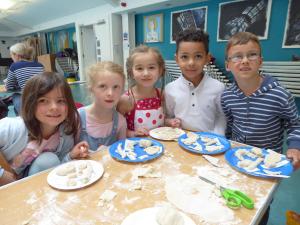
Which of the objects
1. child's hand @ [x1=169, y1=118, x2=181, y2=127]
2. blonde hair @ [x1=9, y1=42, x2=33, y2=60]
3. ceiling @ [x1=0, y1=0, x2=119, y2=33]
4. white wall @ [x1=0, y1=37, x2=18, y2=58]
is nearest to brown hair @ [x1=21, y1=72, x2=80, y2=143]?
child's hand @ [x1=169, y1=118, x2=181, y2=127]

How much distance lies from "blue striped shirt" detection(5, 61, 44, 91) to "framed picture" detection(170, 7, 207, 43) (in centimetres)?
304

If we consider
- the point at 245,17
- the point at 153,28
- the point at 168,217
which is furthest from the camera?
the point at 153,28

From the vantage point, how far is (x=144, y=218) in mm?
608

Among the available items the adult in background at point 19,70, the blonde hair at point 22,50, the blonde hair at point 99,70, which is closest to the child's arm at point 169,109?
the blonde hair at point 99,70

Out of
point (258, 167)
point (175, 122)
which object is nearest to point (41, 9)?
point (175, 122)

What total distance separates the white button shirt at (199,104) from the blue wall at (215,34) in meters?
2.55

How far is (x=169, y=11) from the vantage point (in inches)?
188

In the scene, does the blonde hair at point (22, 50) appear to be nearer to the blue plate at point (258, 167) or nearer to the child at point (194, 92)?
the child at point (194, 92)

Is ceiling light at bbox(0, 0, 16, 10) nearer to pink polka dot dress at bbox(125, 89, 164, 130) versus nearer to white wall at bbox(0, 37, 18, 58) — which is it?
white wall at bbox(0, 37, 18, 58)

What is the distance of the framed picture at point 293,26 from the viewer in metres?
3.04

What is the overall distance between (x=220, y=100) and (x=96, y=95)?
78 centimetres

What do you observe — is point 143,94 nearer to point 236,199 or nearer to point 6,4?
point 236,199

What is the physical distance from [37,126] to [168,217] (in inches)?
32.5

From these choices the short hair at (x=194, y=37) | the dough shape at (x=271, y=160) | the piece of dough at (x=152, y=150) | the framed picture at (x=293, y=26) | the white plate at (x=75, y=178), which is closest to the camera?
the white plate at (x=75, y=178)
